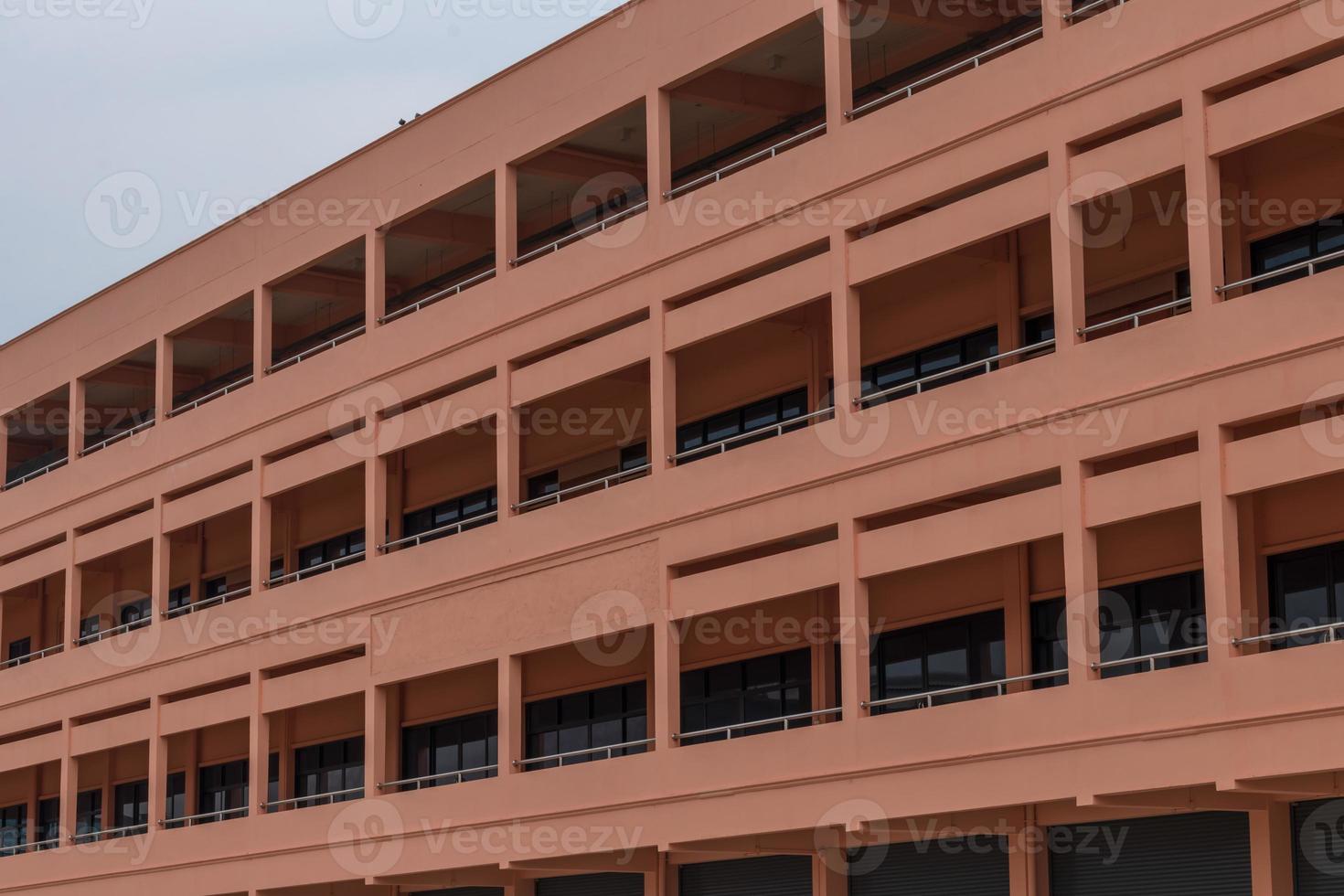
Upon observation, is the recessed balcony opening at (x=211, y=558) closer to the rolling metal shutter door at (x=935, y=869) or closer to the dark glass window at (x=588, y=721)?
the dark glass window at (x=588, y=721)

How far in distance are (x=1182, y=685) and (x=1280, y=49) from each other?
6.92m

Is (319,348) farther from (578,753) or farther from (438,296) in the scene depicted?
(578,753)

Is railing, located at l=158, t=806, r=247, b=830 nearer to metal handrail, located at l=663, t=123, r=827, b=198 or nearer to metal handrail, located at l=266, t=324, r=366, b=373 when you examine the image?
metal handrail, located at l=266, t=324, r=366, b=373

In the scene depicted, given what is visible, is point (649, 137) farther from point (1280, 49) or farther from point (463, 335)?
point (1280, 49)

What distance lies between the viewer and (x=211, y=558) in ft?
142

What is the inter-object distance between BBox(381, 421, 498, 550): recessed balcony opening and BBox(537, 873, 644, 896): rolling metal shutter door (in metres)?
6.27

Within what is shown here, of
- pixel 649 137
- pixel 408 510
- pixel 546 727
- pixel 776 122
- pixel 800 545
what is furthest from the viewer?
pixel 408 510

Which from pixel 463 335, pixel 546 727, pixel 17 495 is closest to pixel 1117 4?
pixel 463 335

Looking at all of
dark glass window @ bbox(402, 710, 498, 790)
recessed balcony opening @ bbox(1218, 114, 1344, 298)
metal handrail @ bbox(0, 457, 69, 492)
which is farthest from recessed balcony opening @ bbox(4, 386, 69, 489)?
recessed balcony opening @ bbox(1218, 114, 1344, 298)

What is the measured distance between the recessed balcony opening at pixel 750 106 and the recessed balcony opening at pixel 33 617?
69.8 ft

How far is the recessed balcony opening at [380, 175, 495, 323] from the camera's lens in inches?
1372

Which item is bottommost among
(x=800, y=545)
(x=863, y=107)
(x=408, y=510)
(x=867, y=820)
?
(x=867, y=820)

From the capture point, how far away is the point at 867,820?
25.1m

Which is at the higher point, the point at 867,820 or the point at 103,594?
the point at 103,594
